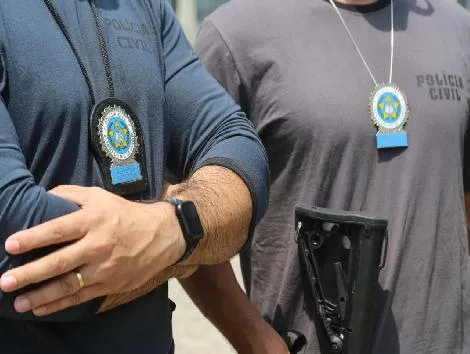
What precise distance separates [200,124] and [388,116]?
0.57 meters

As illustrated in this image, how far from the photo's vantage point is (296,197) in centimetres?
214

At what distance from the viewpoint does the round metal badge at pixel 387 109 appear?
212 cm

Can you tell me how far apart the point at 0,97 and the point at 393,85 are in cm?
112

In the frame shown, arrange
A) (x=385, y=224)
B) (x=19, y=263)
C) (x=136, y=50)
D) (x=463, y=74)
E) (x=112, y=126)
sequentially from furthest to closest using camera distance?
(x=463, y=74) → (x=385, y=224) → (x=136, y=50) → (x=112, y=126) → (x=19, y=263)

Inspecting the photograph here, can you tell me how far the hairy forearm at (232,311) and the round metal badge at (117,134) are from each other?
561 millimetres

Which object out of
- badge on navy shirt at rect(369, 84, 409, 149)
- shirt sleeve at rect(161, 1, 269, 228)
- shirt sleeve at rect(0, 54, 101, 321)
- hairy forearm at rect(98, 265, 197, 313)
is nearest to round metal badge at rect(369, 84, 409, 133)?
badge on navy shirt at rect(369, 84, 409, 149)

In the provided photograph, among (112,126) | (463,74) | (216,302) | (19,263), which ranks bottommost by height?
(216,302)

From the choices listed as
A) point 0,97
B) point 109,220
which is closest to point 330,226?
point 109,220

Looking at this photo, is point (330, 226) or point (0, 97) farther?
point (330, 226)

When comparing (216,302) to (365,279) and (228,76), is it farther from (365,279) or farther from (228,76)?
(228,76)

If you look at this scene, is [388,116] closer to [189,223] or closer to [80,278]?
[189,223]

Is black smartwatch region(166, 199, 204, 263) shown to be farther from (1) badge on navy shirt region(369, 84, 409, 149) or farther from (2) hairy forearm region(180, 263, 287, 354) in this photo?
(1) badge on navy shirt region(369, 84, 409, 149)

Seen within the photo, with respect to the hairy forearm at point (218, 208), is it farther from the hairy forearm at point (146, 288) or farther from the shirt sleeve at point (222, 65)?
the shirt sleeve at point (222, 65)

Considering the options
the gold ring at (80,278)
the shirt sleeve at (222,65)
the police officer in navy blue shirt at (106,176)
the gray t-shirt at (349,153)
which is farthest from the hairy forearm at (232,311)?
the gold ring at (80,278)
